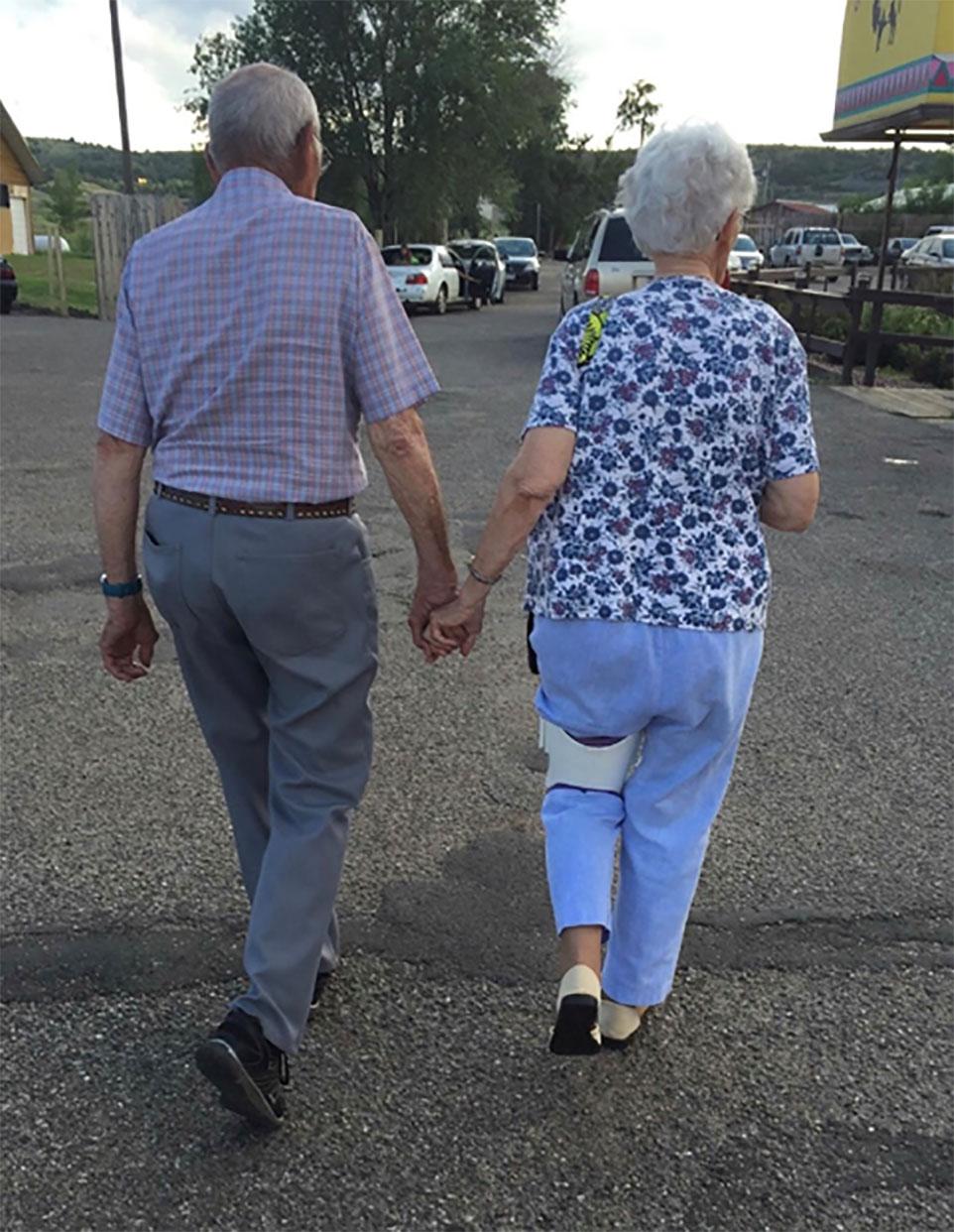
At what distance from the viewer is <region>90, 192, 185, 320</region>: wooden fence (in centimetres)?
2258

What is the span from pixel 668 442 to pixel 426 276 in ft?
79.9

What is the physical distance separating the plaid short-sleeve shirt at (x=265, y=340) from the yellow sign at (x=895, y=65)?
1463 cm

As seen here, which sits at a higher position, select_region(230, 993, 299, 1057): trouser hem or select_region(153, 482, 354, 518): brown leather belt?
select_region(153, 482, 354, 518): brown leather belt

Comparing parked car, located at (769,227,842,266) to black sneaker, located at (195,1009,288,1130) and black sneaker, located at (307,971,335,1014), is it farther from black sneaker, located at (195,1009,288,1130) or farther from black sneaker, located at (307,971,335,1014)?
black sneaker, located at (195,1009,288,1130)

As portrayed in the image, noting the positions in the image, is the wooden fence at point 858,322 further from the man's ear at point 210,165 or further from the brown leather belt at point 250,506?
the brown leather belt at point 250,506

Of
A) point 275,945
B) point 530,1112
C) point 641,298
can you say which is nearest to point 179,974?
point 275,945

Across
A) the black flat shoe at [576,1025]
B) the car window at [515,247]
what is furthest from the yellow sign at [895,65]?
the car window at [515,247]

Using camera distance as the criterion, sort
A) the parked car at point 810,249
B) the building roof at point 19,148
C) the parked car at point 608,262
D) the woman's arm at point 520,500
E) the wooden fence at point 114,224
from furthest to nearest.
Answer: the parked car at point 810,249, the building roof at point 19,148, the wooden fence at point 114,224, the parked car at point 608,262, the woman's arm at point 520,500

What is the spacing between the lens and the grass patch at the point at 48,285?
2604cm

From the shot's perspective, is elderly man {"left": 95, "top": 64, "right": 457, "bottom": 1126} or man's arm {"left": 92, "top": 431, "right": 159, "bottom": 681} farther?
man's arm {"left": 92, "top": 431, "right": 159, "bottom": 681}

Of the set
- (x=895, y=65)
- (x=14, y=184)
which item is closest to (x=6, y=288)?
(x=895, y=65)

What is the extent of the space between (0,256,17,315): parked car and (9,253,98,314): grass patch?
0.82 meters

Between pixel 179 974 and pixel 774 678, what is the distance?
115 inches

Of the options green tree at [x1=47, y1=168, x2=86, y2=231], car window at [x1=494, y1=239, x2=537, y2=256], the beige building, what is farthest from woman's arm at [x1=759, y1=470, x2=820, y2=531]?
green tree at [x1=47, y1=168, x2=86, y2=231]
